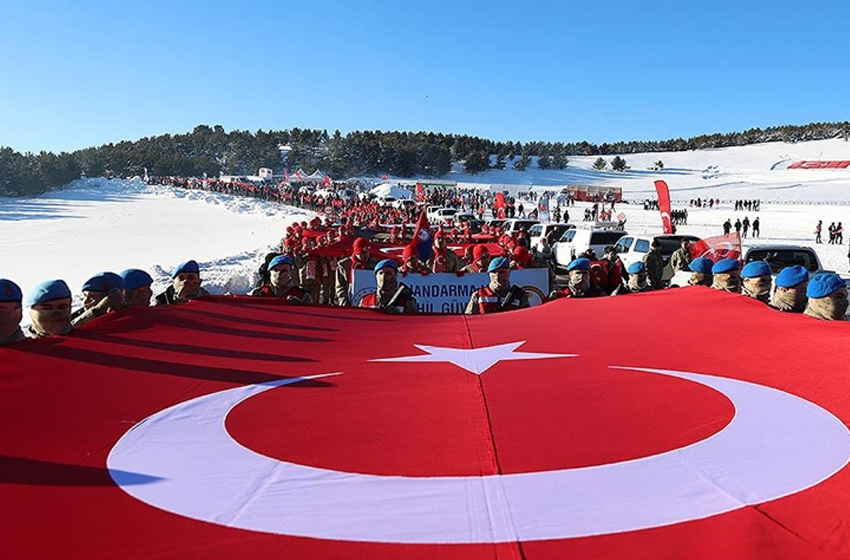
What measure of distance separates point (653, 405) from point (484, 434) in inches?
37.5

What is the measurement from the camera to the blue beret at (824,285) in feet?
15.3

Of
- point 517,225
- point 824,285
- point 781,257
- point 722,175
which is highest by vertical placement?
point 722,175

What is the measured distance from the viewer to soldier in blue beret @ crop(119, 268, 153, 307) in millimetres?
6105

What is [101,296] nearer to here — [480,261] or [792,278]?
[480,261]

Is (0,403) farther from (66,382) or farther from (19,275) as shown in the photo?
(19,275)

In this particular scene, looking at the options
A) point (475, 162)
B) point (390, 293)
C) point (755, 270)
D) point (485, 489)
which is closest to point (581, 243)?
point (755, 270)

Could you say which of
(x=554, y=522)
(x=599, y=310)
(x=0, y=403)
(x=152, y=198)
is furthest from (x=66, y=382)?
(x=152, y=198)

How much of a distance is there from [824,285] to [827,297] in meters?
0.09

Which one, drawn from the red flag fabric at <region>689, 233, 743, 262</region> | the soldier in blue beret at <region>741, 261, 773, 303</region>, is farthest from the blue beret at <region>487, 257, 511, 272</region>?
the red flag fabric at <region>689, 233, 743, 262</region>

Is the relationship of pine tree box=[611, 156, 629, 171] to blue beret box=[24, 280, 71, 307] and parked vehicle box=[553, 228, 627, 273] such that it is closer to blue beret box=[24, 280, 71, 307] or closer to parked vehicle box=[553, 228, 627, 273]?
parked vehicle box=[553, 228, 627, 273]

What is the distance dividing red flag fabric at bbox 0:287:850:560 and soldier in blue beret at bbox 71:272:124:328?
2.70ft

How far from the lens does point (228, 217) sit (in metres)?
53.0

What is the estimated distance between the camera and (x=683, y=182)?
351 feet

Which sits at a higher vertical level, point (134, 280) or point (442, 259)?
point (134, 280)
